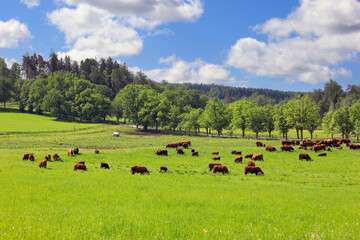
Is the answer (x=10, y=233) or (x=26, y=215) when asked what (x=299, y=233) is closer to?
(x=10, y=233)

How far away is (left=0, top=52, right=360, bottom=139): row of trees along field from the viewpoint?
270ft

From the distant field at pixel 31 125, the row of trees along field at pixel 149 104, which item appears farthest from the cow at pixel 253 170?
the distant field at pixel 31 125

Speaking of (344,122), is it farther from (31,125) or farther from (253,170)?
(31,125)

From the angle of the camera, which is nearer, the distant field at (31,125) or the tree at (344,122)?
the tree at (344,122)

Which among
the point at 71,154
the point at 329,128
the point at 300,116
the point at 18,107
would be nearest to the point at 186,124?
the point at 300,116

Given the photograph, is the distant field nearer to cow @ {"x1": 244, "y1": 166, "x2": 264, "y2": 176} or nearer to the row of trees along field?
the row of trees along field

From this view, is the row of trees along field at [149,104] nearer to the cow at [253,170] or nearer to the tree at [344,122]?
the tree at [344,122]

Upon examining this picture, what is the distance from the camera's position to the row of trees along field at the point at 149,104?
82.4 meters

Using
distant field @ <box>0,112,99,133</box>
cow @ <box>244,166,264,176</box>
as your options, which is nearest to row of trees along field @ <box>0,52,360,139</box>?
distant field @ <box>0,112,99,133</box>

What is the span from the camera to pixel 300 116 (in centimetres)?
7700

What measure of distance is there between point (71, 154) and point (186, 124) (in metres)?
70.0

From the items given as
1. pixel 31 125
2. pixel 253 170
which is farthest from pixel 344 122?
pixel 31 125

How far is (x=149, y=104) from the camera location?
351 feet

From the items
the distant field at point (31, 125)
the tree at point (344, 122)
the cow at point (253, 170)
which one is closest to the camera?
the cow at point (253, 170)
